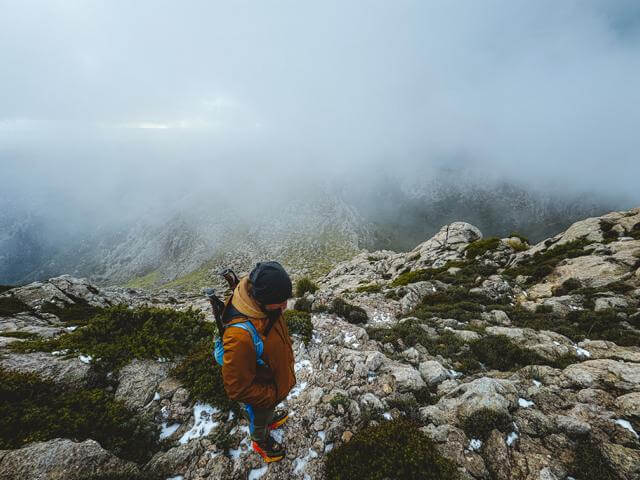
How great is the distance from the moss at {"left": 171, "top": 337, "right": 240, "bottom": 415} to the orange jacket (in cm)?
291

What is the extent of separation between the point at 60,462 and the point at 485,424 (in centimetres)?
903

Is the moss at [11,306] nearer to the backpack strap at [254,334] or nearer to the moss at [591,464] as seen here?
the backpack strap at [254,334]

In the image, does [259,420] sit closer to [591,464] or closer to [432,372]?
[432,372]

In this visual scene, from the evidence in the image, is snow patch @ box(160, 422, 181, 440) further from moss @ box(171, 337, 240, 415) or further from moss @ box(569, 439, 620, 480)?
moss @ box(569, 439, 620, 480)

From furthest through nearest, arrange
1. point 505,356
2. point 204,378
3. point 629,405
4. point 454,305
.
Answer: point 454,305
point 505,356
point 204,378
point 629,405

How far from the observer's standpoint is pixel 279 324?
5078 mm

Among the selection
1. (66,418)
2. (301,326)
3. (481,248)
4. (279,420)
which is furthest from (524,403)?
(481,248)

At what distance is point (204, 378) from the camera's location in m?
7.75

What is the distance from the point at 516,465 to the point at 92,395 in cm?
1014

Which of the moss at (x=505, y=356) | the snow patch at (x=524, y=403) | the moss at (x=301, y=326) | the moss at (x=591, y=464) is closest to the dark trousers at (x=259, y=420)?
the moss at (x=301, y=326)

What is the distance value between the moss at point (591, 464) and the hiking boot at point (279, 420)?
629cm

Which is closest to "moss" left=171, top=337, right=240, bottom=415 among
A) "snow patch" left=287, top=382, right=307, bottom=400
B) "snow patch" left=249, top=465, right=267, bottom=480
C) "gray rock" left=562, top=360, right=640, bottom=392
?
"snow patch" left=249, top=465, right=267, bottom=480

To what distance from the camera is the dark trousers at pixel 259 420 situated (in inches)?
217

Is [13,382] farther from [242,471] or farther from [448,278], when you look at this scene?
[448,278]
